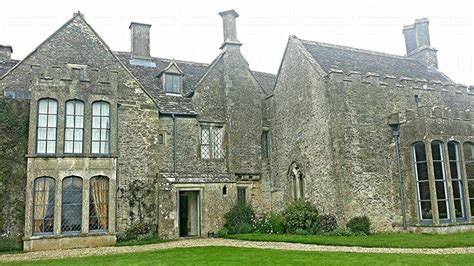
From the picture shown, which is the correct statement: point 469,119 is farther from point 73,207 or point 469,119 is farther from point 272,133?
point 73,207

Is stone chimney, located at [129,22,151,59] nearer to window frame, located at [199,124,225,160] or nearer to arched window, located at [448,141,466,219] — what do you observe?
window frame, located at [199,124,225,160]

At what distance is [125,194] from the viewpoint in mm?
18594

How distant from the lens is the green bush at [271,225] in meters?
19.3

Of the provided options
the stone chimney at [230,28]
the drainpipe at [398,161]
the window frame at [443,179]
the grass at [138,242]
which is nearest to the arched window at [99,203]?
the grass at [138,242]

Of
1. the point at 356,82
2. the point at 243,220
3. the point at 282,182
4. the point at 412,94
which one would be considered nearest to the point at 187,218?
the point at 243,220

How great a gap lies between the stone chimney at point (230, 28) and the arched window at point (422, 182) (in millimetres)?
11491

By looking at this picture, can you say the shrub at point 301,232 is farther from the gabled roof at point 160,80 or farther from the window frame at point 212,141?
the gabled roof at point 160,80

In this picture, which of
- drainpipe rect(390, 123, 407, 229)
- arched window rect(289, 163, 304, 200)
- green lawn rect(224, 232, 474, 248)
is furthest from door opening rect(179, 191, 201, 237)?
drainpipe rect(390, 123, 407, 229)

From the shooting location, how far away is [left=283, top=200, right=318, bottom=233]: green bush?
18.7 metres

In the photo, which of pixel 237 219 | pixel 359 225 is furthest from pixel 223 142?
pixel 359 225

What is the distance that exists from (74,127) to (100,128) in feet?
3.42

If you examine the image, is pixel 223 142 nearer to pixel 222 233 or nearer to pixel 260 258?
pixel 222 233

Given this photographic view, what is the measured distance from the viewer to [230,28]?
949 inches

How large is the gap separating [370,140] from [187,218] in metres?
9.64
